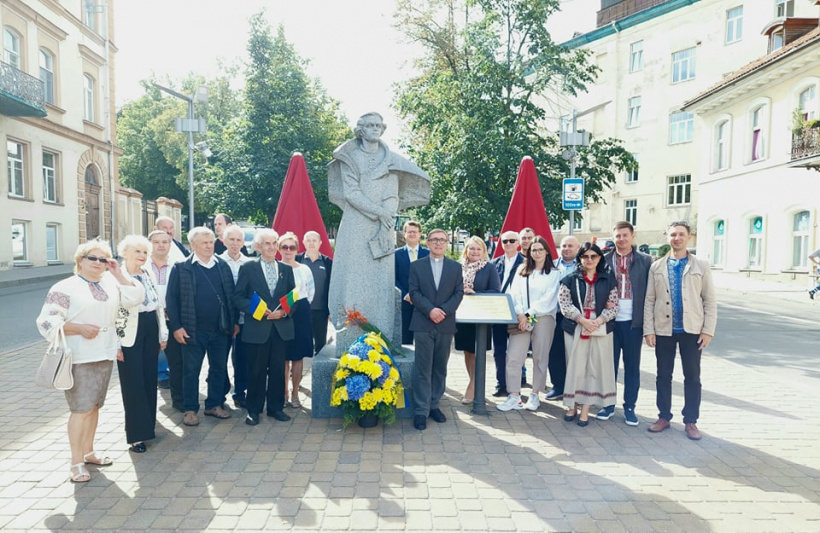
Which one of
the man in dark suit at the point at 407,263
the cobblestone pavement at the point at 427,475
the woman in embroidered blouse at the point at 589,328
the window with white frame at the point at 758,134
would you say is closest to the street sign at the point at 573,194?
the man in dark suit at the point at 407,263

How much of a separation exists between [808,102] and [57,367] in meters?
23.9

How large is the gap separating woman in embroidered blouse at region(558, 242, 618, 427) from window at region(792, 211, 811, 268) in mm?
19118

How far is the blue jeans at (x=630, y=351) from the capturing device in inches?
214

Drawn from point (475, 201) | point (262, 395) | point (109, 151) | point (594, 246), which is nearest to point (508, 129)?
point (475, 201)

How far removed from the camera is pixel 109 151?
1072 inches

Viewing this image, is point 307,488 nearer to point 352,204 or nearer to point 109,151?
point 352,204

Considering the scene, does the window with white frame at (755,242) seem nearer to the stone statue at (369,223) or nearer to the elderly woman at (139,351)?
the stone statue at (369,223)

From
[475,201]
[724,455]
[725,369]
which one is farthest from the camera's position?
[475,201]

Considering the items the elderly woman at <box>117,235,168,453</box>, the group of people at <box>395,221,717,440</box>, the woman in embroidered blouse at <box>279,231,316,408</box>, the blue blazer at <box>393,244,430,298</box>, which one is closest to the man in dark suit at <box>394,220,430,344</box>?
the blue blazer at <box>393,244,430,298</box>

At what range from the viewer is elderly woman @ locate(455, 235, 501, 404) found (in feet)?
20.4

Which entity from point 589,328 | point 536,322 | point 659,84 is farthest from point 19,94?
point 659,84

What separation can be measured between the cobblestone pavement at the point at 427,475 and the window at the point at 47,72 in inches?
841

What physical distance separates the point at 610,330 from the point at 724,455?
1.36 m

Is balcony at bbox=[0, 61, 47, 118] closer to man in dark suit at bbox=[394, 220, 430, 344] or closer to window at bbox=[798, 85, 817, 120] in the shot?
man in dark suit at bbox=[394, 220, 430, 344]
